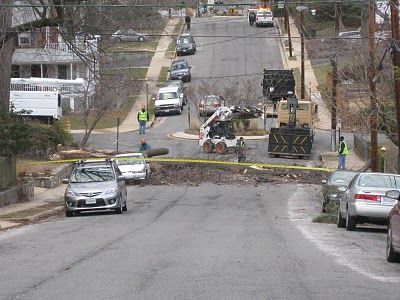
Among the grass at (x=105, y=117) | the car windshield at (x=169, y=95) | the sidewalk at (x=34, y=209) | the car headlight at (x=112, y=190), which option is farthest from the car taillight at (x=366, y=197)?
the car windshield at (x=169, y=95)

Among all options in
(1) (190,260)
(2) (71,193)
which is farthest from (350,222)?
(2) (71,193)

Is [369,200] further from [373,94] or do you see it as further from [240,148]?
[240,148]

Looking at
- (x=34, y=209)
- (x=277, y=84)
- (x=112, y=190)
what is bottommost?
(x=34, y=209)

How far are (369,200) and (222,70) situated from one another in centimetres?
5944

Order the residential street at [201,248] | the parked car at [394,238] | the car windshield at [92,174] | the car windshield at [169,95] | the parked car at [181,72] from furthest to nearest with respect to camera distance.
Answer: the parked car at [181,72] < the car windshield at [169,95] < the car windshield at [92,174] < the parked car at [394,238] < the residential street at [201,248]

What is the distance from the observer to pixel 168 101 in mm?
65938

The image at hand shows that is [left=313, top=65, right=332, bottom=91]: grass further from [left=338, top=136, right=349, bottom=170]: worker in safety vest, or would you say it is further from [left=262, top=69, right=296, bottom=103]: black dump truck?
[left=338, top=136, right=349, bottom=170]: worker in safety vest

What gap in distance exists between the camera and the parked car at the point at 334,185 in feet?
86.7

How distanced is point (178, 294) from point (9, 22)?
24507 millimetres

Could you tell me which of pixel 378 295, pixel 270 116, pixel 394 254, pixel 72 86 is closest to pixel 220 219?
pixel 394 254

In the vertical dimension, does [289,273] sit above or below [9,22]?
below

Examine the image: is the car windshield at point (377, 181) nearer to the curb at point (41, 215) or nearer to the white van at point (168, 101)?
the curb at point (41, 215)

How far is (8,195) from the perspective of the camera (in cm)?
3105

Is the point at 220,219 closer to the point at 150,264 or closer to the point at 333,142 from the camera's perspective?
the point at 150,264
